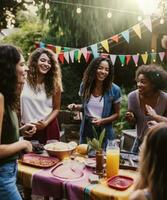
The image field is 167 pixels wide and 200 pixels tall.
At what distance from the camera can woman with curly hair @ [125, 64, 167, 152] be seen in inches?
143

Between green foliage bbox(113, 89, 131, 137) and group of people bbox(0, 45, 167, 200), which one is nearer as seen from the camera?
group of people bbox(0, 45, 167, 200)

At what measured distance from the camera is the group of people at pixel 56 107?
1.92 meters

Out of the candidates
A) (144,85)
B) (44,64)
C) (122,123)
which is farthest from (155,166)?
(122,123)

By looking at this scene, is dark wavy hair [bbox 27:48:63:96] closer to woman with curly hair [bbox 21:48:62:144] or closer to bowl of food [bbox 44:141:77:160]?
woman with curly hair [bbox 21:48:62:144]

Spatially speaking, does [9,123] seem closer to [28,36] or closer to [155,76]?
[155,76]

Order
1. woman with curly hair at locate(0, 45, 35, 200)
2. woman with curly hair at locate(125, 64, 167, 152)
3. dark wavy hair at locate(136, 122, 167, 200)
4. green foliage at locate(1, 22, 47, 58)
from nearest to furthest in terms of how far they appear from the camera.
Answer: dark wavy hair at locate(136, 122, 167, 200) < woman with curly hair at locate(0, 45, 35, 200) < woman with curly hair at locate(125, 64, 167, 152) < green foliage at locate(1, 22, 47, 58)

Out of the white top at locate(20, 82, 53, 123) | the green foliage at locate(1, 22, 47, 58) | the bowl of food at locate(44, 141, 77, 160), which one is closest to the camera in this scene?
the bowl of food at locate(44, 141, 77, 160)

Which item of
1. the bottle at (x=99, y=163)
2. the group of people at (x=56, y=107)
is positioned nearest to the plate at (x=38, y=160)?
the group of people at (x=56, y=107)

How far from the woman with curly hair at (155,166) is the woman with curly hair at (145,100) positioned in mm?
1718

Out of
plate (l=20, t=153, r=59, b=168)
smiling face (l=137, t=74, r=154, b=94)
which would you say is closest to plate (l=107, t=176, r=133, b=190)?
plate (l=20, t=153, r=59, b=168)

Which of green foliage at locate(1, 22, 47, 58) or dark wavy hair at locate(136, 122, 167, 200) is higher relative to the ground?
green foliage at locate(1, 22, 47, 58)

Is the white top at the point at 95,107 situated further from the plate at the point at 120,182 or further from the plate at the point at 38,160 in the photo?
the plate at the point at 120,182

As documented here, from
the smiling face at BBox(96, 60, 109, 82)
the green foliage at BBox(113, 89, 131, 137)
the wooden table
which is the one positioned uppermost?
the smiling face at BBox(96, 60, 109, 82)

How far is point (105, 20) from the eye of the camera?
11.4 metres
